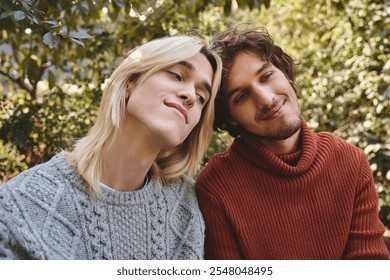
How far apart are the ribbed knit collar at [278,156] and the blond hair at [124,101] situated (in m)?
0.23

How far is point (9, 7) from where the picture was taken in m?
1.90

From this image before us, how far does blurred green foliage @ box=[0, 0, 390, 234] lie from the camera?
317 centimetres

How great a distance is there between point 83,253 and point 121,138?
0.44 meters

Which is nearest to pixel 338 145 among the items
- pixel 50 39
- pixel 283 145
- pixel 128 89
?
pixel 283 145

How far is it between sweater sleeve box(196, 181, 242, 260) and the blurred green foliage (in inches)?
32.1

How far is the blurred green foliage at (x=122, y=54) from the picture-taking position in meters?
3.17

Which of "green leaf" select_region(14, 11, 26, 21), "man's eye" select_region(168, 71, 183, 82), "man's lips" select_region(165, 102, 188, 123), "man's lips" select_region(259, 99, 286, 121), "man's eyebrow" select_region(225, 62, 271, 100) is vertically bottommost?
"man's lips" select_region(259, 99, 286, 121)

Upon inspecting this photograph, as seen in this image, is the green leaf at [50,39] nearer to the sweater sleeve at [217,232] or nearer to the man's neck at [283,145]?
the sweater sleeve at [217,232]

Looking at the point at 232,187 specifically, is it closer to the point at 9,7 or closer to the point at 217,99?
the point at 217,99

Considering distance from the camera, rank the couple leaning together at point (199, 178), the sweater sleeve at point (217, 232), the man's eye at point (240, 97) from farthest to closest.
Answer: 1. the man's eye at point (240, 97)
2. the sweater sleeve at point (217, 232)
3. the couple leaning together at point (199, 178)

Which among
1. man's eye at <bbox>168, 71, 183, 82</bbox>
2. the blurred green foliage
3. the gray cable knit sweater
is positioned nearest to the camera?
the gray cable knit sweater

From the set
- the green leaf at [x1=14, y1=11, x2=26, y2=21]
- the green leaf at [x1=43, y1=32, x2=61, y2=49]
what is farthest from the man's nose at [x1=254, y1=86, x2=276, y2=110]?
the green leaf at [x1=14, y1=11, x2=26, y2=21]

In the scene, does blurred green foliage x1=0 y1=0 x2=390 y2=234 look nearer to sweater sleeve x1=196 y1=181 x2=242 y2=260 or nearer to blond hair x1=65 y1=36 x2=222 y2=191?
blond hair x1=65 y1=36 x2=222 y2=191

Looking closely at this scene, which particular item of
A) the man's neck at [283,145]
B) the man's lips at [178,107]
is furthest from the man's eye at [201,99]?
the man's neck at [283,145]
